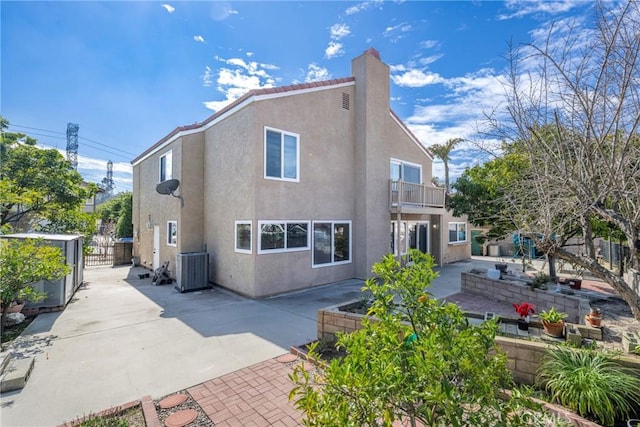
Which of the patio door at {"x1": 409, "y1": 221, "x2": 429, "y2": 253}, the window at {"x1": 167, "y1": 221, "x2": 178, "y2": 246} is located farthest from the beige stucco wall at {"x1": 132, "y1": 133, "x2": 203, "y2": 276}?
the patio door at {"x1": 409, "y1": 221, "x2": 429, "y2": 253}

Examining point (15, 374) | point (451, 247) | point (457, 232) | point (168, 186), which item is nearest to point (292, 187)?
point (168, 186)

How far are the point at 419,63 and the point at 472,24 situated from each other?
105 inches

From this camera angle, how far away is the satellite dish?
432 inches

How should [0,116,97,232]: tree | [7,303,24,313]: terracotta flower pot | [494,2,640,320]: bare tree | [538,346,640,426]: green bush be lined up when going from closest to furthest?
[494,2,640,320]: bare tree → [538,346,640,426]: green bush → [7,303,24,313]: terracotta flower pot → [0,116,97,232]: tree

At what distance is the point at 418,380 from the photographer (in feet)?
6.48

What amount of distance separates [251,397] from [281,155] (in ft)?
24.0

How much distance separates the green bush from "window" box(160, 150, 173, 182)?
44.2ft

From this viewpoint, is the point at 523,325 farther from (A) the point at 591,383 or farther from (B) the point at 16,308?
(B) the point at 16,308

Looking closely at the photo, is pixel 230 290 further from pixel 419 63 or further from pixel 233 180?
pixel 419 63

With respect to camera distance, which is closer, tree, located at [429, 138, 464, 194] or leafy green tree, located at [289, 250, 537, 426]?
leafy green tree, located at [289, 250, 537, 426]

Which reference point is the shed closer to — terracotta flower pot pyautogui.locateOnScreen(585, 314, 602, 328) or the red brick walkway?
the red brick walkway

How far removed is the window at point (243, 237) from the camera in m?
9.20

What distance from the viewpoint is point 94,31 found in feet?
28.9

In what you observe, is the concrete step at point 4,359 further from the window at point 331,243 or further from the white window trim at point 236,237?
the window at point 331,243
